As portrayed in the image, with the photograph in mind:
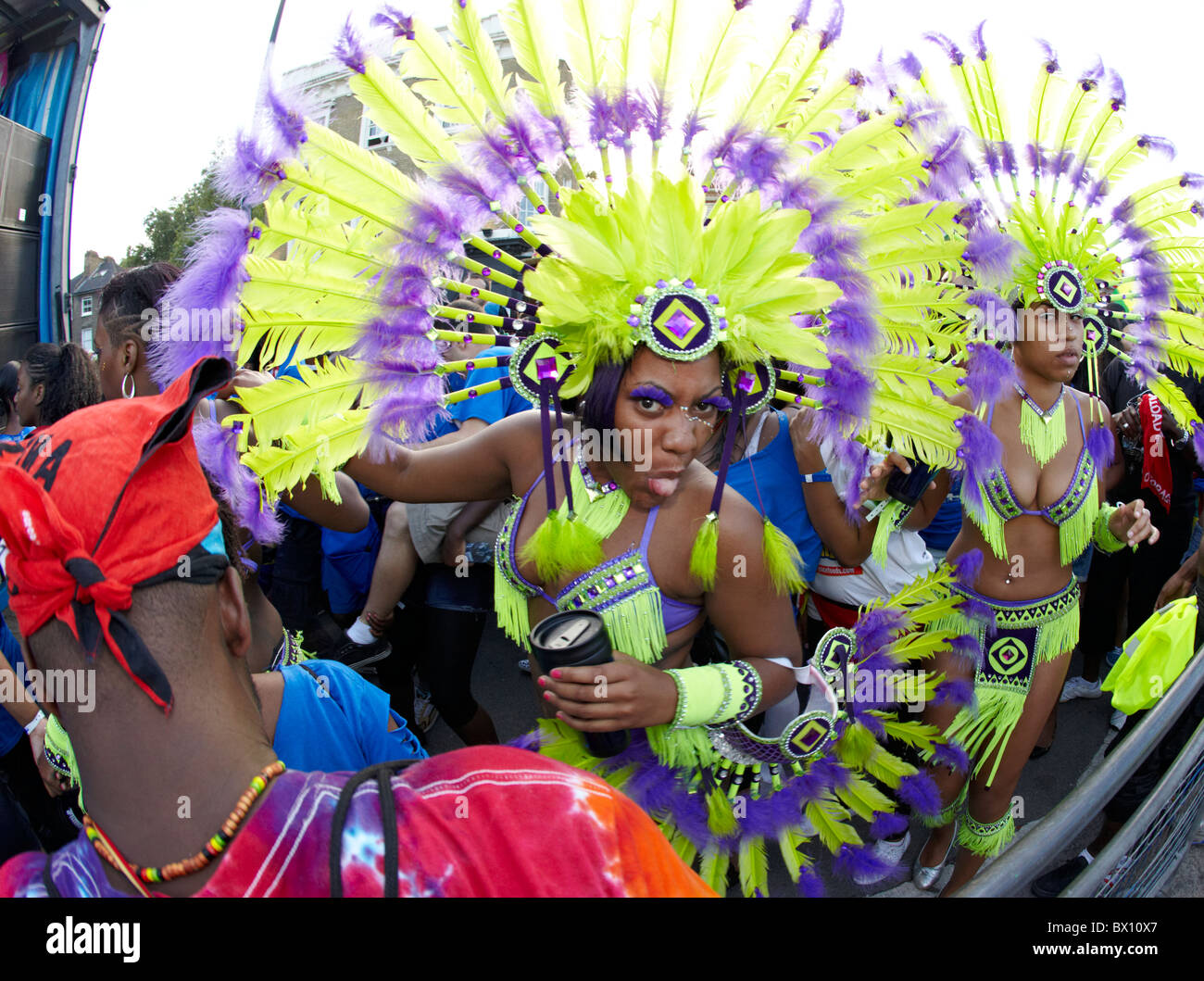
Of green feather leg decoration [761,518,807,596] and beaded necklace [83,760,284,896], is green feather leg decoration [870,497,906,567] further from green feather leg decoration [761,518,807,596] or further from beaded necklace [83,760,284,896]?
beaded necklace [83,760,284,896]

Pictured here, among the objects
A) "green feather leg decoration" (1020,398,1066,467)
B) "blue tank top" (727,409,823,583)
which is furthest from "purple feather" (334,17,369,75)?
"green feather leg decoration" (1020,398,1066,467)

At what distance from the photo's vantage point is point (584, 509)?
197 cm

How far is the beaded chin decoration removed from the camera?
2613 millimetres

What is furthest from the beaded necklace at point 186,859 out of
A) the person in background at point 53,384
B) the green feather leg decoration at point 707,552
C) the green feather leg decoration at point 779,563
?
the person in background at point 53,384

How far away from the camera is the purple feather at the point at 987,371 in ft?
7.61

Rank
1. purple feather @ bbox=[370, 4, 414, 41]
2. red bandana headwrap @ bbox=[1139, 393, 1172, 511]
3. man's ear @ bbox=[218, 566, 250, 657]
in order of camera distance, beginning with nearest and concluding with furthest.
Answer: man's ear @ bbox=[218, 566, 250, 657] → purple feather @ bbox=[370, 4, 414, 41] → red bandana headwrap @ bbox=[1139, 393, 1172, 511]

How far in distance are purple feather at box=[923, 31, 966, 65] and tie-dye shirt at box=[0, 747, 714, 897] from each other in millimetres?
2607

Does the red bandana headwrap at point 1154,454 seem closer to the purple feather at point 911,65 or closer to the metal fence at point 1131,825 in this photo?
the metal fence at point 1131,825

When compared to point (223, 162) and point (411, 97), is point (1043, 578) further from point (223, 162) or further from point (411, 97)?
point (223, 162)

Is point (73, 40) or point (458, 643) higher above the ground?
A: point (73, 40)
